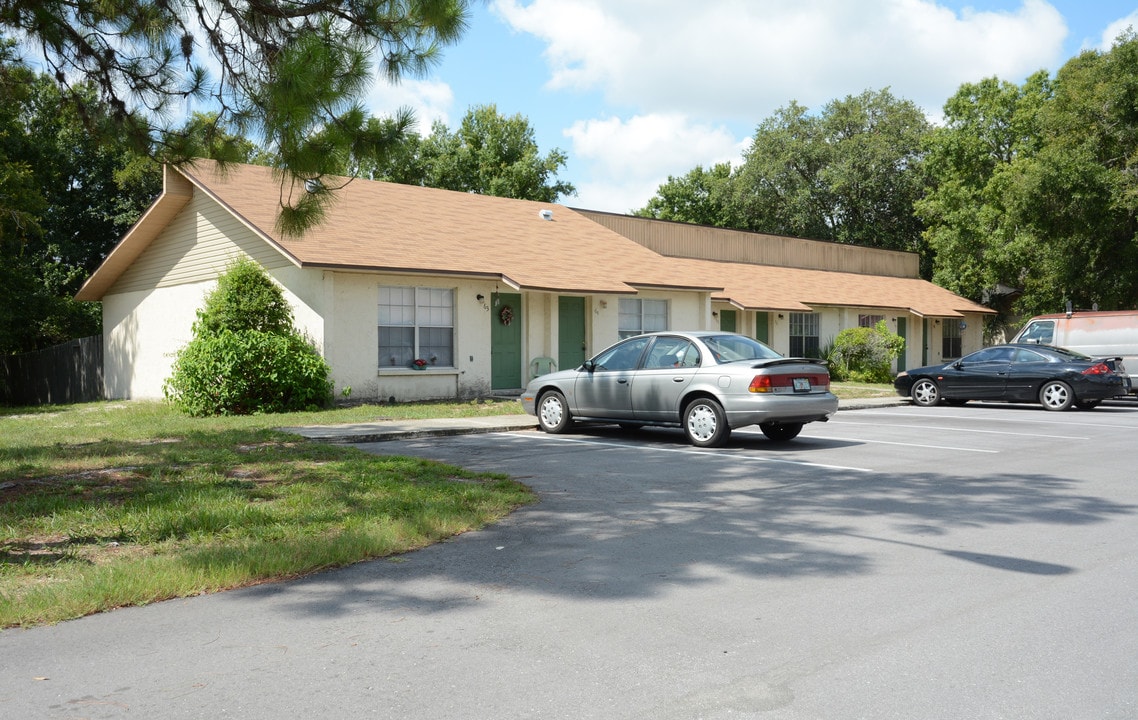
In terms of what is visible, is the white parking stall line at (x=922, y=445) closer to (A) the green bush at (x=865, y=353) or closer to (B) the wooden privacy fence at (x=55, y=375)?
(A) the green bush at (x=865, y=353)

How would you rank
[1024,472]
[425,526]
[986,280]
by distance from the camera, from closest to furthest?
[425,526]
[1024,472]
[986,280]

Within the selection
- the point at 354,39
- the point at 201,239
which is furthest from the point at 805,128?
the point at 354,39

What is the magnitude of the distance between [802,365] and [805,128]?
43.5 meters

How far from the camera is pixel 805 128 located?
5253 centimetres

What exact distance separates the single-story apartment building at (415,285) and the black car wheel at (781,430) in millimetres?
8020

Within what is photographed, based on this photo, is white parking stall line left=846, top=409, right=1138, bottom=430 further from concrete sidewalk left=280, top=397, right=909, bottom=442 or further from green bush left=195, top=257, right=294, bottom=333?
green bush left=195, top=257, right=294, bottom=333

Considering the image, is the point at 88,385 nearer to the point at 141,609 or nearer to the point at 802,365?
the point at 802,365

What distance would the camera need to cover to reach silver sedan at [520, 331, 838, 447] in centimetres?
1198

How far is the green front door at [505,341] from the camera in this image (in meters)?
21.0

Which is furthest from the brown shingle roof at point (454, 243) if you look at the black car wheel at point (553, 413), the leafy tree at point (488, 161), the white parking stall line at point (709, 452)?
the leafy tree at point (488, 161)

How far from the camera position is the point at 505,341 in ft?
69.7

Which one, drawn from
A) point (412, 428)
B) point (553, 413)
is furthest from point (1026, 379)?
point (412, 428)

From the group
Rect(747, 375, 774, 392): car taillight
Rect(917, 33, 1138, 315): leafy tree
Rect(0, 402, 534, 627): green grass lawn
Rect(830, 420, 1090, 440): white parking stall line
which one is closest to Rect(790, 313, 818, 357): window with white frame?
Rect(917, 33, 1138, 315): leafy tree

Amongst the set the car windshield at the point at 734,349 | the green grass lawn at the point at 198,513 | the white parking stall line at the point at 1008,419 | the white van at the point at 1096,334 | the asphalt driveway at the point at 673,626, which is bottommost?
the asphalt driveway at the point at 673,626
